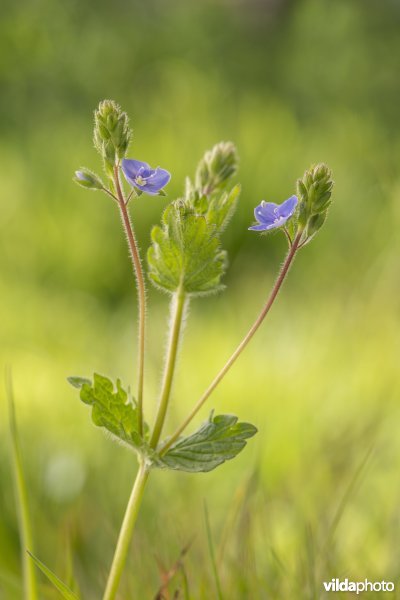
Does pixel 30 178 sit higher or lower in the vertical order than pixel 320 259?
higher

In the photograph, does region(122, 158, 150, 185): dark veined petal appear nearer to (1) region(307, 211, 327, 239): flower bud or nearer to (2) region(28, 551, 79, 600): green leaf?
(1) region(307, 211, 327, 239): flower bud

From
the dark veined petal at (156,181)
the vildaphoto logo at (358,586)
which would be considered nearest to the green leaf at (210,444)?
the dark veined petal at (156,181)

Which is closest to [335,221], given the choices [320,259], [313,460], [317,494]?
[320,259]

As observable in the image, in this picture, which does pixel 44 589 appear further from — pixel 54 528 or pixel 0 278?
pixel 0 278

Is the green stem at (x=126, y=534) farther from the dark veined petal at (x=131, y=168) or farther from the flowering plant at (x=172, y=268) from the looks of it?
the dark veined petal at (x=131, y=168)

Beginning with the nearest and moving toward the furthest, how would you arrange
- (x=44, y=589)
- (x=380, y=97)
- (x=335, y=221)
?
(x=44, y=589) < (x=335, y=221) < (x=380, y=97)

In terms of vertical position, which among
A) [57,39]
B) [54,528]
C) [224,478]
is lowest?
[54,528]

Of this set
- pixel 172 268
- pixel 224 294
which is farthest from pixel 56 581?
→ pixel 224 294

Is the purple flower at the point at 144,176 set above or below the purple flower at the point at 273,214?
above
